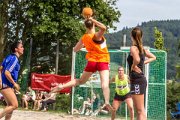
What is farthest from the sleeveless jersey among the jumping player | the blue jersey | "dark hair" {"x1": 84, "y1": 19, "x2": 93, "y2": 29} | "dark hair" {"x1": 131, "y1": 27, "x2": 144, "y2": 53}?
"dark hair" {"x1": 131, "y1": 27, "x2": 144, "y2": 53}

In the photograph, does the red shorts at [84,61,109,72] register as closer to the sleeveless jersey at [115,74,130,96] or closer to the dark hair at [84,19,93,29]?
the dark hair at [84,19,93,29]

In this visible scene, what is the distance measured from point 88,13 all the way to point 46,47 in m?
23.7

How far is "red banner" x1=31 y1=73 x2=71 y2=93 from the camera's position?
901 inches

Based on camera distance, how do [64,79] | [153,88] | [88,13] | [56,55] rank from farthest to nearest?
1. [56,55]
2. [64,79]
3. [153,88]
4. [88,13]

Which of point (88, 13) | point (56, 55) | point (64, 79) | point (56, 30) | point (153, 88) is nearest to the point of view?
point (88, 13)

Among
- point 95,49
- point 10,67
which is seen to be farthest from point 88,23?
point 10,67

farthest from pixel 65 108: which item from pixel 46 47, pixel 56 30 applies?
pixel 46 47

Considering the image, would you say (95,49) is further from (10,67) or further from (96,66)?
(10,67)

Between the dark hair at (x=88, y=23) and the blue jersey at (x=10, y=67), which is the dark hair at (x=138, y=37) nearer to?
the dark hair at (x=88, y=23)

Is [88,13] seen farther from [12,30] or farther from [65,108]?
[12,30]

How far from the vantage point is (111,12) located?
32156 mm

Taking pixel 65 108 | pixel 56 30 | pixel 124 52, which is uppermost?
pixel 56 30

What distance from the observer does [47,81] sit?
23.2 metres

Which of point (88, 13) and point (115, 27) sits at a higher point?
point (115, 27)
